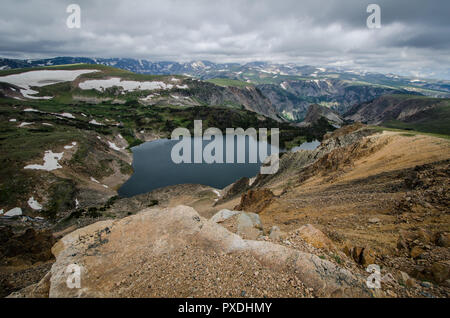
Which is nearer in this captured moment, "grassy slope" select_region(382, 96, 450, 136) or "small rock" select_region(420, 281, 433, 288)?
"small rock" select_region(420, 281, 433, 288)

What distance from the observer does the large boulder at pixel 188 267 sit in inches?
297

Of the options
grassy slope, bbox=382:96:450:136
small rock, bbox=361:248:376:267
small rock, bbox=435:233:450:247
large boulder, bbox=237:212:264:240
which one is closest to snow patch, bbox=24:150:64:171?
large boulder, bbox=237:212:264:240

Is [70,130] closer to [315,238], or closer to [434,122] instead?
[315,238]

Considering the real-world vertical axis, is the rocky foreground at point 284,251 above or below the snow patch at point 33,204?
above

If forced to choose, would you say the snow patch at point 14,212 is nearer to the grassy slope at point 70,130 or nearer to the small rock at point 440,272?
the grassy slope at point 70,130

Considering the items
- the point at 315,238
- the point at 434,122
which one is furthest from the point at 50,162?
the point at 434,122

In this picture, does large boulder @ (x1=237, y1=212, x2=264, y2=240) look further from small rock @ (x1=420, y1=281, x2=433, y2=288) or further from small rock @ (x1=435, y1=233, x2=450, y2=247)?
small rock @ (x1=435, y1=233, x2=450, y2=247)

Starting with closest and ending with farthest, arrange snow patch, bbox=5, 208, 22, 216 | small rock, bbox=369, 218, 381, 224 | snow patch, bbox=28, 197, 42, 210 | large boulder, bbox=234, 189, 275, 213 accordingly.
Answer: small rock, bbox=369, 218, 381, 224
large boulder, bbox=234, 189, 275, 213
snow patch, bbox=5, 208, 22, 216
snow patch, bbox=28, 197, 42, 210

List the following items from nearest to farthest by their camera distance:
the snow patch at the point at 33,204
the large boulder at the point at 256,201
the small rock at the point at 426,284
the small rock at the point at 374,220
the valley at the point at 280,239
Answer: the small rock at the point at 426,284 → the valley at the point at 280,239 → the small rock at the point at 374,220 → the large boulder at the point at 256,201 → the snow patch at the point at 33,204

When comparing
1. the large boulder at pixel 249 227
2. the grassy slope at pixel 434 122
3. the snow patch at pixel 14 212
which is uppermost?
the grassy slope at pixel 434 122

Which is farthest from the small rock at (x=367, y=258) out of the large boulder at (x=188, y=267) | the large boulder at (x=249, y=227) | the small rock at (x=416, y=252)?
the large boulder at (x=249, y=227)

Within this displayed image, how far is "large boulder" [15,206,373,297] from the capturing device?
7547 millimetres
